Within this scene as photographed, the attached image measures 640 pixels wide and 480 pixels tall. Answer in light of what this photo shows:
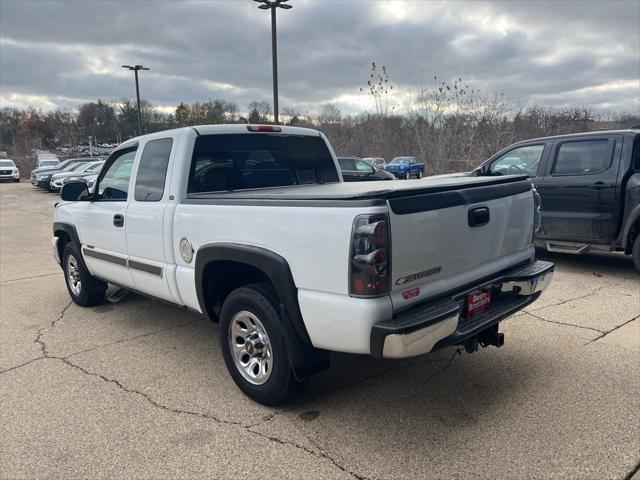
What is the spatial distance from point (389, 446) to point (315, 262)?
118 centimetres

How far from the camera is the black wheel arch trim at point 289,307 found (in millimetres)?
2889

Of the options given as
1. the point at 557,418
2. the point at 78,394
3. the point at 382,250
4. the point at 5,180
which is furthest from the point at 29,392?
the point at 5,180

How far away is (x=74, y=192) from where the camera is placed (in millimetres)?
5145

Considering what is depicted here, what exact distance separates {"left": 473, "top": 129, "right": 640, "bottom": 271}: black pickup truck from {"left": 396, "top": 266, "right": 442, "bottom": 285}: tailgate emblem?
463 cm

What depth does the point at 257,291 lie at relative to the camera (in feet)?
10.6

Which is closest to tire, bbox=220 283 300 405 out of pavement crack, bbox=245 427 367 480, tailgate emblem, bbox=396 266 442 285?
pavement crack, bbox=245 427 367 480

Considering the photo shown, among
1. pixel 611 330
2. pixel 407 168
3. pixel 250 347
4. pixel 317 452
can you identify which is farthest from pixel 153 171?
pixel 407 168

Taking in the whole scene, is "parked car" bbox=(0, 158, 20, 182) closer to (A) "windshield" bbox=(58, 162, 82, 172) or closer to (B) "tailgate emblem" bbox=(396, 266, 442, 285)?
(A) "windshield" bbox=(58, 162, 82, 172)

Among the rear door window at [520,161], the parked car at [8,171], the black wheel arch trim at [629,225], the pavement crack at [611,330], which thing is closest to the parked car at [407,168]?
the rear door window at [520,161]

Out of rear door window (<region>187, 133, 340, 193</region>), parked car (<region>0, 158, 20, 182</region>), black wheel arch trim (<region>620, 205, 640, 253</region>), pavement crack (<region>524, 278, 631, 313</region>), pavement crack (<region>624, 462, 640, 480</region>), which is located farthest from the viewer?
parked car (<region>0, 158, 20, 182</region>)

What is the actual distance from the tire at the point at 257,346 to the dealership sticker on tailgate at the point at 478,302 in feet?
3.90

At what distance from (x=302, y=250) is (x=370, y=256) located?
447 millimetres

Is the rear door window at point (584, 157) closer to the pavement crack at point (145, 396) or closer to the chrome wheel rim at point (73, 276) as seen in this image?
the pavement crack at point (145, 396)

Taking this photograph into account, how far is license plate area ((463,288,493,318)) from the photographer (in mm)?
3057
